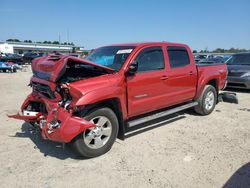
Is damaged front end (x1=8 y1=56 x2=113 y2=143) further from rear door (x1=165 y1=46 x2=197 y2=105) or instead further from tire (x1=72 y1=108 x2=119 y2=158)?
rear door (x1=165 y1=46 x2=197 y2=105)

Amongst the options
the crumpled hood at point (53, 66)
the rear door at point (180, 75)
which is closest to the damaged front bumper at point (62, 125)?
the crumpled hood at point (53, 66)

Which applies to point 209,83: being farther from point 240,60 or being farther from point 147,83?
point 240,60

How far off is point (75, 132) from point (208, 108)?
14.3ft

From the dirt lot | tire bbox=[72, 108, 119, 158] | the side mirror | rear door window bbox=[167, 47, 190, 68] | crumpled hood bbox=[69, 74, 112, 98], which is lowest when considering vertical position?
the dirt lot

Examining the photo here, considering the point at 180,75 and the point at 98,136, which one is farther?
the point at 180,75

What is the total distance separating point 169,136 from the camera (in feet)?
15.4

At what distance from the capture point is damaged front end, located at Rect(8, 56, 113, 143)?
3.30 metres

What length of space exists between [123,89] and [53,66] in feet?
4.06

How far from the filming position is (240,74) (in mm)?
9734

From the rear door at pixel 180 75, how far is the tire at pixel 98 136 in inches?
67.7

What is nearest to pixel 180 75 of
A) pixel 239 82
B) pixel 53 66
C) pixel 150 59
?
pixel 150 59

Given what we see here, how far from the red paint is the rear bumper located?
4.53 m

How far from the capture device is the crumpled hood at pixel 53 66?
3.55m

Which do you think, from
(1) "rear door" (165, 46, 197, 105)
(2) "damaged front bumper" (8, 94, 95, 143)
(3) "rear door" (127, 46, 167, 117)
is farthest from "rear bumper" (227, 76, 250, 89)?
(2) "damaged front bumper" (8, 94, 95, 143)
